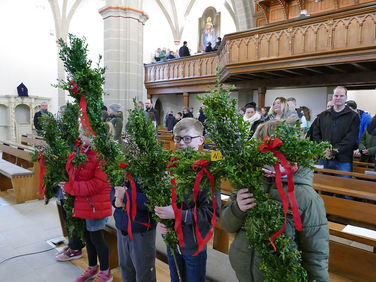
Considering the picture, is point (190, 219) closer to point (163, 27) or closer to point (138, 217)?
point (138, 217)

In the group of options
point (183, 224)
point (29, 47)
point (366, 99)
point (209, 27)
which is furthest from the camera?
point (209, 27)

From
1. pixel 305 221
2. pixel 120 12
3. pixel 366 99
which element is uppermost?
pixel 120 12

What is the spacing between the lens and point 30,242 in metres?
3.59

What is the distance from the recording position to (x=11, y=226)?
13.4ft

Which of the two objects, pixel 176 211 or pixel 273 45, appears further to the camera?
pixel 273 45

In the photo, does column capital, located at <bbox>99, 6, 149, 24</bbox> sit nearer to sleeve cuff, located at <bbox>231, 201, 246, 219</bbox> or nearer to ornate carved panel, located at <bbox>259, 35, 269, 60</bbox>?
ornate carved panel, located at <bbox>259, 35, 269, 60</bbox>

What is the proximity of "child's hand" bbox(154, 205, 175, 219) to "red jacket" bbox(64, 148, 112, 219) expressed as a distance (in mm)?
1049

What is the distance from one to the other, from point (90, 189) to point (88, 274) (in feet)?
2.85

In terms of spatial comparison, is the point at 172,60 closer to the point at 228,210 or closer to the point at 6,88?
the point at 6,88

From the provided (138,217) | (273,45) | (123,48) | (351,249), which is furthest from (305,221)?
(123,48)

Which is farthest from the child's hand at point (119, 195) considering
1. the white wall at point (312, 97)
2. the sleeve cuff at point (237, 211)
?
the white wall at point (312, 97)

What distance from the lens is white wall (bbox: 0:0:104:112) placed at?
13.9 metres

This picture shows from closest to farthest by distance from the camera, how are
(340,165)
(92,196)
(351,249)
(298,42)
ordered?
(351,249) → (92,196) → (340,165) → (298,42)

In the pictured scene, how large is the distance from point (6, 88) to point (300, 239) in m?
15.9
